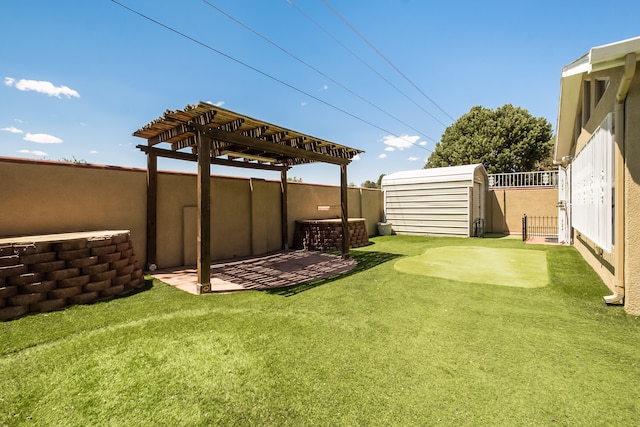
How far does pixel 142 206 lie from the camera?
20.7ft

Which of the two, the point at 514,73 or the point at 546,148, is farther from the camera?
the point at 546,148

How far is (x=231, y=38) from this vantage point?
8.77 m

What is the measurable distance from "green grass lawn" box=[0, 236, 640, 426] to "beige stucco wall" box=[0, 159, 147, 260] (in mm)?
2276

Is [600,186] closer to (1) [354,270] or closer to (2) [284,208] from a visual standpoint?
(1) [354,270]

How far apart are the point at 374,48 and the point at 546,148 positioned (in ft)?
64.0

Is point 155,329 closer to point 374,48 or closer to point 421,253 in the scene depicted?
point 421,253

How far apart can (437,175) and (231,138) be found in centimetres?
1127

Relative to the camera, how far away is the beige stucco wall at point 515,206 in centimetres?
1356

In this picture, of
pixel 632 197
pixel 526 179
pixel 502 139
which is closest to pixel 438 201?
pixel 526 179

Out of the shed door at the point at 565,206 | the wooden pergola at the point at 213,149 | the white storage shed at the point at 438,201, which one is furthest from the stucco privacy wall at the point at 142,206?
the shed door at the point at 565,206

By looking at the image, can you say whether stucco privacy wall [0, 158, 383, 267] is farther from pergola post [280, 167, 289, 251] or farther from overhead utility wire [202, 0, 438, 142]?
overhead utility wire [202, 0, 438, 142]

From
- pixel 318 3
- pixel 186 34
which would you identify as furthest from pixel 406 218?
pixel 186 34

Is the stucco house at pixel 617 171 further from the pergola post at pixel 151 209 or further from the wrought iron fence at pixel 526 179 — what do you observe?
the wrought iron fence at pixel 526 179

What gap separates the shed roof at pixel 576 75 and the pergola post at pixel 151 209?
8247 millimetres
